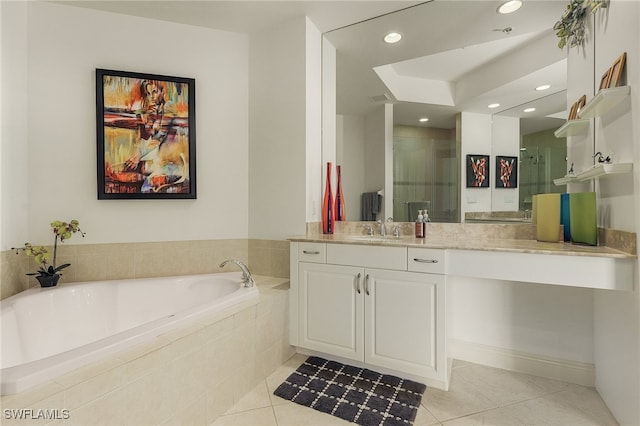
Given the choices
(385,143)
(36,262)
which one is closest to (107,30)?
(36,262)

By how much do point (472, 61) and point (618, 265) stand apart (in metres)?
1.53

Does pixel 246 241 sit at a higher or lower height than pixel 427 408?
higher

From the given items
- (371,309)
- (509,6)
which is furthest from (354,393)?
(509,6)

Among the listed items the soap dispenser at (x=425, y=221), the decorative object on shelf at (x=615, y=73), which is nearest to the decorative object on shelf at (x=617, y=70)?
the decorative object on shelf at (x=615, y=73)

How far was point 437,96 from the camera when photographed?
225 centimetres

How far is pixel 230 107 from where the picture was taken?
256cm

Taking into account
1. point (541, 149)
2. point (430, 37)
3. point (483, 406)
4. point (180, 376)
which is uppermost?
point (430, 37)

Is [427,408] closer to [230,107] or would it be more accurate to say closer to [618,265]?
[618,265]

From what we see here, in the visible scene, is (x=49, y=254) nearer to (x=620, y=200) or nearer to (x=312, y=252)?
(x=312, y=252)

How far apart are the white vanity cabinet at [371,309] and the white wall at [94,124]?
2.94ft

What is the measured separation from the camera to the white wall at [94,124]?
2.15 meters

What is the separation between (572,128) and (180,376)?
2400 mm

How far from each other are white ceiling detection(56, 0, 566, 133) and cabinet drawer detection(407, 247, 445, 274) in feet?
3.34

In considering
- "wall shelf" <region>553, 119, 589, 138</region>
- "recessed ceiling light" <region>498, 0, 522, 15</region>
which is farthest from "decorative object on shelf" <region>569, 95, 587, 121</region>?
"recessed ceiling light" <region>498, 0, 522, 15</region>
